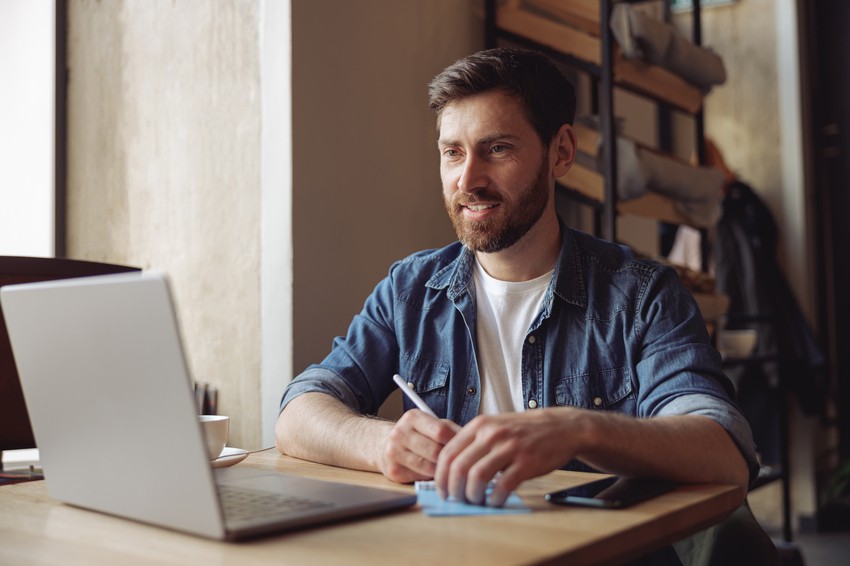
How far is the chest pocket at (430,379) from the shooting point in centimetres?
157

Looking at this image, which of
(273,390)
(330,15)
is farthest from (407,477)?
(330,15)

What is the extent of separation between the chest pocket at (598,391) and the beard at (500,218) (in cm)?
28

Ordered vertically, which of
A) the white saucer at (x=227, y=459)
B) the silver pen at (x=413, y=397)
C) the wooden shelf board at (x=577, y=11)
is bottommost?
the white saucer at (x=227, y=459)

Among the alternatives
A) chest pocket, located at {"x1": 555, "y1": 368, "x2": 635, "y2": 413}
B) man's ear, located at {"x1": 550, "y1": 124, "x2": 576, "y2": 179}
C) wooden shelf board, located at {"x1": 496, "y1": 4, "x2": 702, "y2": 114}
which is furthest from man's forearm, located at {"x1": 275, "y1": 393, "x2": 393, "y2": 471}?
wooden shelf board, located at {"x1": 496, "y1": 4, "x2": 702, "y2": 114}

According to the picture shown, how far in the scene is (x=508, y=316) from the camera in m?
1.59

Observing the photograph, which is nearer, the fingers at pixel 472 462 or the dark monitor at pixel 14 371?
the fingers at pixel 472 462

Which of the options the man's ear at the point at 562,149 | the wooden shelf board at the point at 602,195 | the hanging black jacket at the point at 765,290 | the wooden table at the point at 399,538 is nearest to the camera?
the wooden table at the point at 399,538

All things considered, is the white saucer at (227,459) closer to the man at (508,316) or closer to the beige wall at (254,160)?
the man at (508,316)

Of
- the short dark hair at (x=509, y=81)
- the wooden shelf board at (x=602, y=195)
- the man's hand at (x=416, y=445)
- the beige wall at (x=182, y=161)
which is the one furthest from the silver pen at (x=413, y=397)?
the wooden shelf board at (x=602, y=195)

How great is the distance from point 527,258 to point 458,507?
78cm

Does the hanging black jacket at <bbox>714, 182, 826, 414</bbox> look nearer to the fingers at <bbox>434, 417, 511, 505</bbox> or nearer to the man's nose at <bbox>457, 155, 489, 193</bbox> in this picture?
the man's nose at <bbox>457, 155, 489, 193</bbox>

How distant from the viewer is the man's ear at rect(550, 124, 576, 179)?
1704mm

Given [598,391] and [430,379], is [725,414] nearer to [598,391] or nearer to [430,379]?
[598,391]

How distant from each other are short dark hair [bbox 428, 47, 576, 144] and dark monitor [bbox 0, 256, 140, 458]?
0.73 metres
